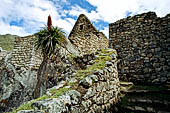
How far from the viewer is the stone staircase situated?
3.34 meters

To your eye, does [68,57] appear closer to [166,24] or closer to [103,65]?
[103,65]

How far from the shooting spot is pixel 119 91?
4523mm

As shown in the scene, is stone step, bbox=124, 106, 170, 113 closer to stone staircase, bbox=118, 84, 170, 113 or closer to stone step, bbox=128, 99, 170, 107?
stone staircase, bbox=118, 84, 170, 113

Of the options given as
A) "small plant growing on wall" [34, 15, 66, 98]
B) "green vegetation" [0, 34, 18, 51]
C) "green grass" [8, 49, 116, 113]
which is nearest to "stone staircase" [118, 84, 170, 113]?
"green grass" [8, 49, 116, 113]

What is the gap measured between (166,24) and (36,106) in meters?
6.25

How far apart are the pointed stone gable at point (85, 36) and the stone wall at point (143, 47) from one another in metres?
3.15

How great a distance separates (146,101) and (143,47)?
9.98ft

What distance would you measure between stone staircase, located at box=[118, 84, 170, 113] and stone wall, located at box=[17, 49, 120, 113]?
0.32 m

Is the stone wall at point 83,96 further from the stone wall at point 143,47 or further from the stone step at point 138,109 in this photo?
the stone wall at point 143,47

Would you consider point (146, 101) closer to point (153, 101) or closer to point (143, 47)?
point (153, 101)

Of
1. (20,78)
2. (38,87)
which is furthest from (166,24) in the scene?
(20,78)

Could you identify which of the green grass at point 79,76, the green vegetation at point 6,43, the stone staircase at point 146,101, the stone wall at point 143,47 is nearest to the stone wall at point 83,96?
the green grass at point 79,76

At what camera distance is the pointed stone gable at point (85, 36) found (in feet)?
31.8

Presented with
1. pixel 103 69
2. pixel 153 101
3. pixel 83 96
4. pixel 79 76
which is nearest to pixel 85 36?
pixel 103 69
